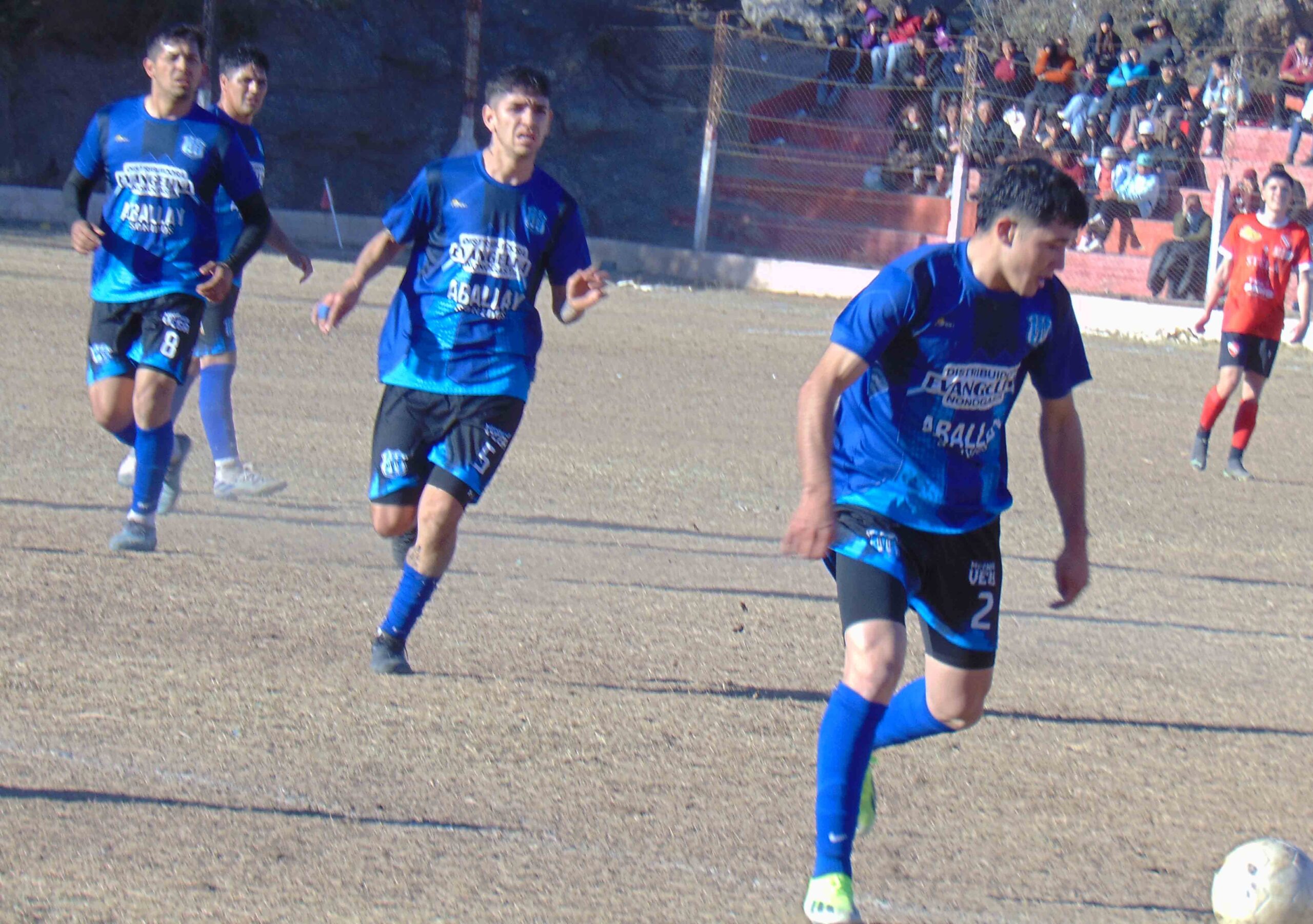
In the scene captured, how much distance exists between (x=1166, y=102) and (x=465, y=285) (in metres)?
19.4

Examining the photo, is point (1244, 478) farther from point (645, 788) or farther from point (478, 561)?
point (645, 788)

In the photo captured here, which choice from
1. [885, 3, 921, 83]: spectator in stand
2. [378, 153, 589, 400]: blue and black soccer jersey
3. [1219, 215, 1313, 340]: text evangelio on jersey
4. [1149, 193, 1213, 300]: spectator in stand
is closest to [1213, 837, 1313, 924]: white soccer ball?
[378, 153, 589, 400]: blue and black soccer jersey

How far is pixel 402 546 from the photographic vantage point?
19.4ft

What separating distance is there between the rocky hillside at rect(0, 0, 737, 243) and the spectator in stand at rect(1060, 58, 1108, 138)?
25.9 feet

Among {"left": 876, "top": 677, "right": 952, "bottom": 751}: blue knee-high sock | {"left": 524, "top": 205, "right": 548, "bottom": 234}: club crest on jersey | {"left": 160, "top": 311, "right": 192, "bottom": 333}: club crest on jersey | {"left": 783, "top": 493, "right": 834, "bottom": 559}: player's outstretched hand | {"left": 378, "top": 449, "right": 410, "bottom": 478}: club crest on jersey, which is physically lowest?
{"left": 876, "top": 677, "right": 952, "bottom": 751}: blue knee-high sock

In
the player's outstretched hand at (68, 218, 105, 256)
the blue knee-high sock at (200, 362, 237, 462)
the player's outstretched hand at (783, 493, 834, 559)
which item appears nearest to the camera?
the player's outstretched hand at (783, 493, 834, 559)

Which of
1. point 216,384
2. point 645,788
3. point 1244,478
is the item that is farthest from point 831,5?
point 645,788

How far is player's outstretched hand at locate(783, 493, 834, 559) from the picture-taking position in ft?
10.9

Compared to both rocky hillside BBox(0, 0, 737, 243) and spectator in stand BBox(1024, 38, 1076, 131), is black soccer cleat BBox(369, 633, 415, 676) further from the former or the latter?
rocky hillside BBox(0, 0, 737, 243)

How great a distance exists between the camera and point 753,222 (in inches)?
951

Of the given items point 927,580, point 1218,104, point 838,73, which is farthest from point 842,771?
point 838,73

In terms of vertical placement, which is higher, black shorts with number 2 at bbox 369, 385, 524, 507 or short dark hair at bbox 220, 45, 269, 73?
short dark hair at bbox 220, 45, 269, 73

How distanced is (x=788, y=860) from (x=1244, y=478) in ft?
24.2

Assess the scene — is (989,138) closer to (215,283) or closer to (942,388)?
(215,283)
